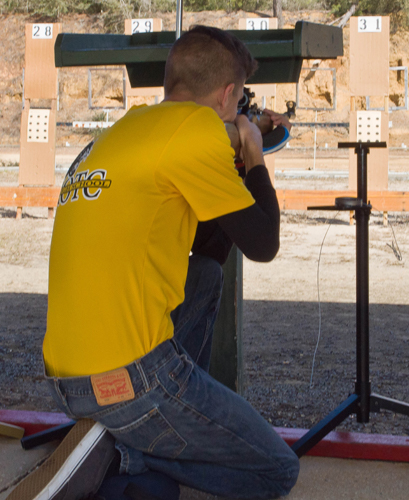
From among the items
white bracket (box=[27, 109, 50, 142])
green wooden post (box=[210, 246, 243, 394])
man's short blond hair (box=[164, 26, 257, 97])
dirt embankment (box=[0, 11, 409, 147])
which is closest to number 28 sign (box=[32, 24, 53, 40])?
white bracket (box=[27, 109, 50, 142])

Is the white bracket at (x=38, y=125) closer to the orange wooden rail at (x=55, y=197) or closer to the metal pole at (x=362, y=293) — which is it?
the orange wooden rail at (x=55, y=197)

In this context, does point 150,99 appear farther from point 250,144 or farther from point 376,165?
point 250,144

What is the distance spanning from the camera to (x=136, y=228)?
1244 millimetres

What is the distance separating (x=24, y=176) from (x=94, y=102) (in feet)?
57.1

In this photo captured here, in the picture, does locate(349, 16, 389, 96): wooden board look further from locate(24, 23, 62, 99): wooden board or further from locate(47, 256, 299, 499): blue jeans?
locate(47, 256, 299, 499): blue jeans

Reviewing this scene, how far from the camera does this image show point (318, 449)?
174 cm

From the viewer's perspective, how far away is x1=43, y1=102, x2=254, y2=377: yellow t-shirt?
4.04 ft

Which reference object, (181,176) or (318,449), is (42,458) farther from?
(181,176)

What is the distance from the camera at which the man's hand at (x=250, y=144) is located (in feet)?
4.84

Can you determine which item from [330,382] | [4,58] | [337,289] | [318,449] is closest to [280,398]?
[330,382]

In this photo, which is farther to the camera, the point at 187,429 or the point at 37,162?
Answer: the point at 37,162

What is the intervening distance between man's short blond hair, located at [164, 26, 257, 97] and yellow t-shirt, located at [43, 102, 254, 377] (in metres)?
0.12

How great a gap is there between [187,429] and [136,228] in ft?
1.48

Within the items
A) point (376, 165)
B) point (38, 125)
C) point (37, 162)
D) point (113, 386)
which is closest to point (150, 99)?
point (38, 125)
